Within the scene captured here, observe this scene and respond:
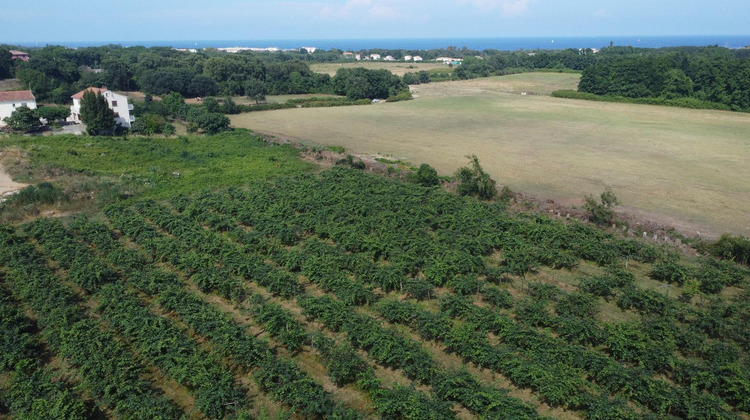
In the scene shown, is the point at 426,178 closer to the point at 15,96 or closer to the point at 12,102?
the point at 12,102

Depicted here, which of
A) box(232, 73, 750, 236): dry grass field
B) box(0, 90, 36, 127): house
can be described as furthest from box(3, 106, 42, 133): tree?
box(232, 73, 750, 236): dry grass field

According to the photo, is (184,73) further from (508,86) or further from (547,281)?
(547,281)

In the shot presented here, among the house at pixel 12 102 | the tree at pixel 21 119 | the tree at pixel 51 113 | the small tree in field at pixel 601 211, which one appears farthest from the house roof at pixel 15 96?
the small tree in field at pixel 601 211

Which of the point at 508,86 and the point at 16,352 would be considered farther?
the point at 508,86

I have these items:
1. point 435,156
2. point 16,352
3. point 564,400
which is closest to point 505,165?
point 435,156

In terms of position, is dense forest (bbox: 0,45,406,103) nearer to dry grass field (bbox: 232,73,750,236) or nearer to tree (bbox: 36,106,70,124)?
dry grass field (bbox: 232,73,750,236)
